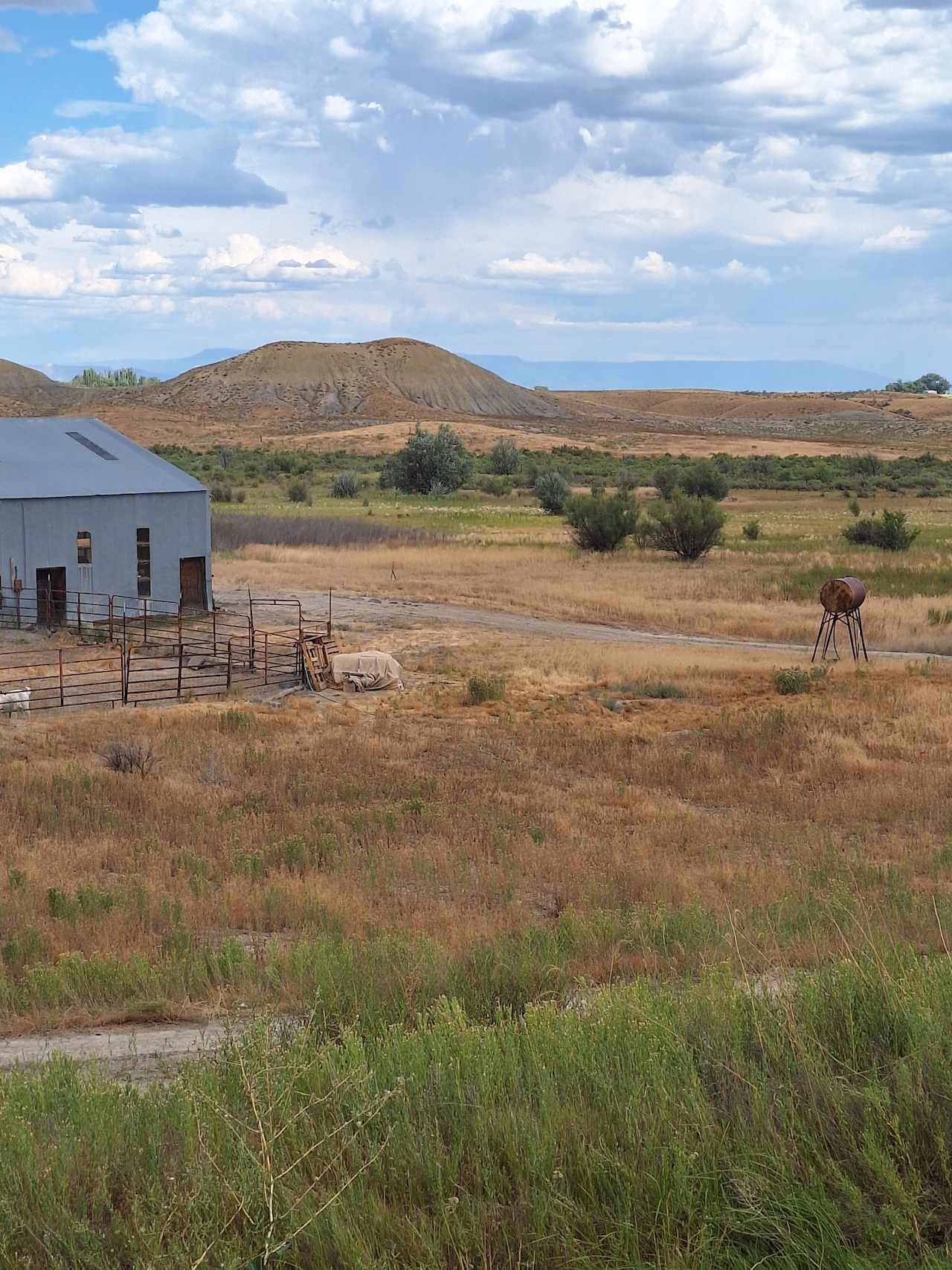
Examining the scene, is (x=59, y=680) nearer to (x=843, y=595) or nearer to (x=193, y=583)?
(x=193, y=583)

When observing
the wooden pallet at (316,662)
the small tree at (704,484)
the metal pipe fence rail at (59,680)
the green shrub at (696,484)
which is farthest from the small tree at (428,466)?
the wooden pallet at (316,662)

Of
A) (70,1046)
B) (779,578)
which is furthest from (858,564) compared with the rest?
(70,1046)

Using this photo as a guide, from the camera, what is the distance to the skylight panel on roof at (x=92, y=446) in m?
34.7

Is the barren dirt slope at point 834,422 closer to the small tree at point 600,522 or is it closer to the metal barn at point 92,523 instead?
the small tree at point 600,522

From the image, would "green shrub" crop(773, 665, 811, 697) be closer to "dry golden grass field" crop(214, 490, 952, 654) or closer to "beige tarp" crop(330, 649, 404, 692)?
"dry golden grass field" crop(214, 490, 952, 654)

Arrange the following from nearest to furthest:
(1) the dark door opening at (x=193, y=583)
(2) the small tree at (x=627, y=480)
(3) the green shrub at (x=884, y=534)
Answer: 1. (1) the dark door opening at (x=193, y=583)
2. (3) the green shrub at (x=884, y=534)
3. (2) the small tree at (x=627, y=480)

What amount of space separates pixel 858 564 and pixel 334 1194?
1647 inches

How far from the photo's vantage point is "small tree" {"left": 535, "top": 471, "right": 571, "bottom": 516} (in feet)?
223

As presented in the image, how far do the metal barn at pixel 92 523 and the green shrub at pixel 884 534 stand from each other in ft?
88.1

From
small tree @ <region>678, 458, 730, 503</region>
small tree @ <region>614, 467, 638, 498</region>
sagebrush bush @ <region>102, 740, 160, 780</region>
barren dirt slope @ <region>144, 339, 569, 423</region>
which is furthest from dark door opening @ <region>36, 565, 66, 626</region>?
barren dirt slope @ <region>144, 339, 569, 423</region>

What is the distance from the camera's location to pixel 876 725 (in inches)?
810

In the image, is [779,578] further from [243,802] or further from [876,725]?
[243,802]

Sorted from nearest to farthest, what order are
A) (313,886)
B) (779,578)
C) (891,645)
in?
(313,886) < (891,645) < (779,578)

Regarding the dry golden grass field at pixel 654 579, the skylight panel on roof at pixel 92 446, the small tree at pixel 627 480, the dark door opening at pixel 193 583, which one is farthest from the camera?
the small tree at pixel 627 480
